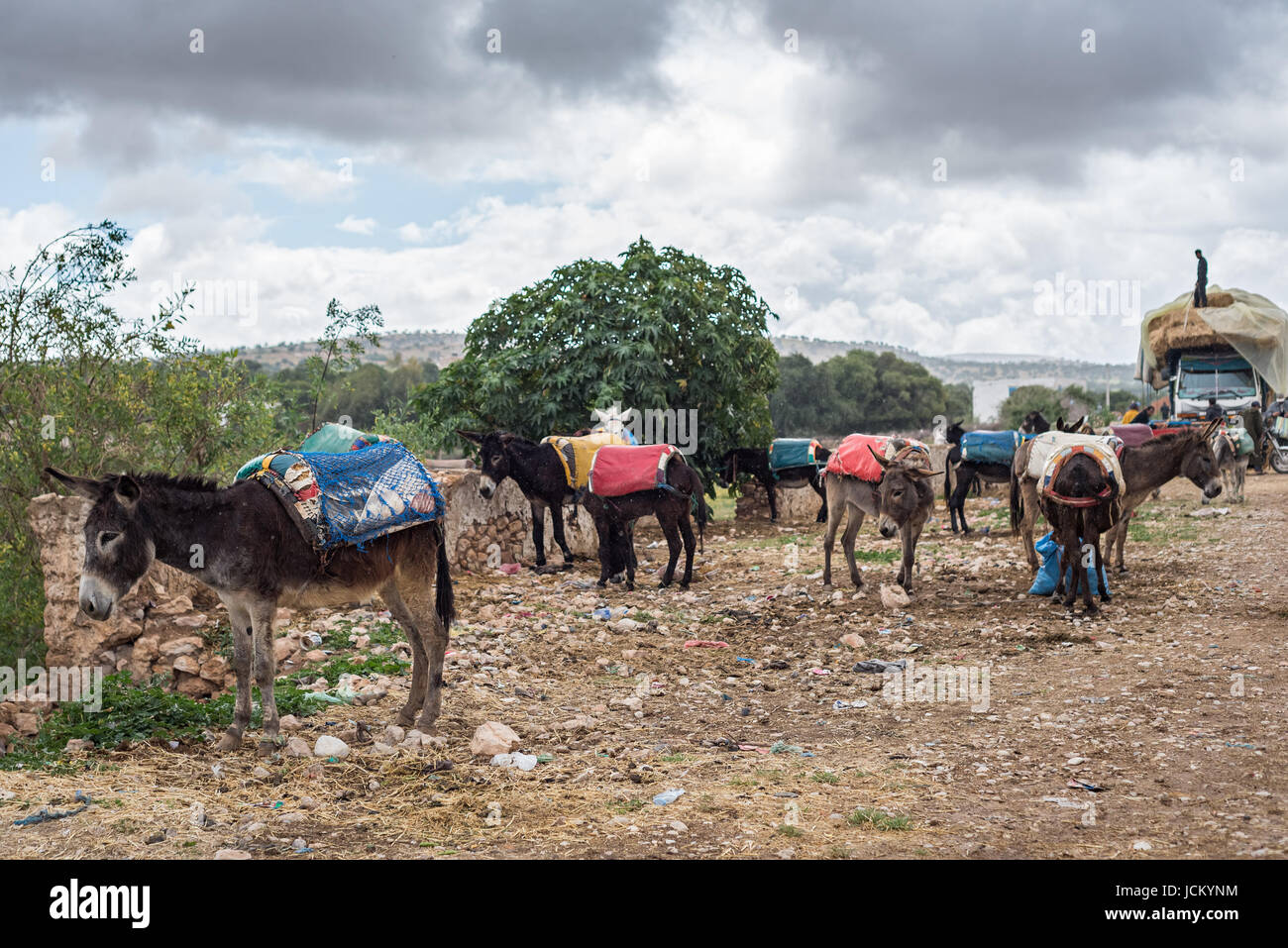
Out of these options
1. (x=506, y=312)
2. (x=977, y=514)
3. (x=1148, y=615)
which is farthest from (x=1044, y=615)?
(x=506, y=312)

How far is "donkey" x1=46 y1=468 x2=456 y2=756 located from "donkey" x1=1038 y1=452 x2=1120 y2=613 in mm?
6084

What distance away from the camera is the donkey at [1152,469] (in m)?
11.1

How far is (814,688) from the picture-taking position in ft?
25.0

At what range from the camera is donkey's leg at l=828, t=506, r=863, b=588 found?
1140cm

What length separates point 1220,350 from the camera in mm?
21906

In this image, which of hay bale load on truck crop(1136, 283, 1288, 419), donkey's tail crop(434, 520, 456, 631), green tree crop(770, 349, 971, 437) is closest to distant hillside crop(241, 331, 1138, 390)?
green tree crop(770, 349, 971, 437)

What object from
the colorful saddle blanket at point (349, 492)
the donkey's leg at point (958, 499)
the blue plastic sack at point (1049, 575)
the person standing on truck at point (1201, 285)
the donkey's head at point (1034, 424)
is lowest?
the blue plastic sack at point (1049, 575)

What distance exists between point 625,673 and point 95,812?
4211 millimetres

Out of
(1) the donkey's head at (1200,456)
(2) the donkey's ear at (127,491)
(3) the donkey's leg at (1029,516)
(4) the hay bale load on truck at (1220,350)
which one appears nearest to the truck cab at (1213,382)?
(4) the hay bale load on truck at (1220,350)

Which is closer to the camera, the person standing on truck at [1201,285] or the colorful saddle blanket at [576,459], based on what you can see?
the colorful saddle blanket at [576,459]

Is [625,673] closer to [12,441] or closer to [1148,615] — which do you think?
[1148,615]

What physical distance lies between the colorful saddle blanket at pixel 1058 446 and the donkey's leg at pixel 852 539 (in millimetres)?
1958

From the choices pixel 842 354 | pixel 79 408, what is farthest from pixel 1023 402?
pixel 79 408

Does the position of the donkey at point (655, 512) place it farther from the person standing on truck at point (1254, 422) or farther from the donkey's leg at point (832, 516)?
the person standing on truck at point (1254, 422)
